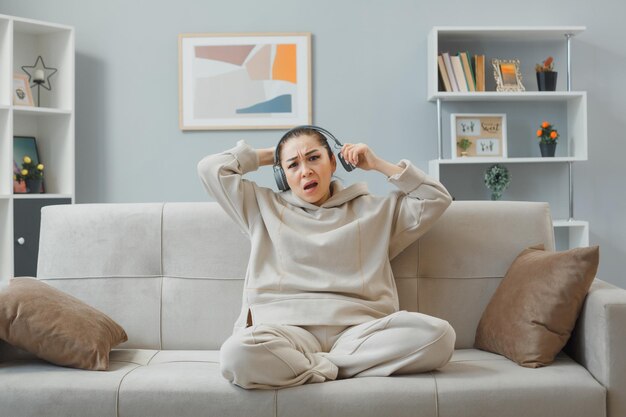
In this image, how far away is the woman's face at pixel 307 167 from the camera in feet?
7.86

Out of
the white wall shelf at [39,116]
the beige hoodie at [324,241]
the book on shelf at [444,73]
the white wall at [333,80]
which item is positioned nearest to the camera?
the beige hoodie at [324,241]

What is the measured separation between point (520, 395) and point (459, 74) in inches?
91.8

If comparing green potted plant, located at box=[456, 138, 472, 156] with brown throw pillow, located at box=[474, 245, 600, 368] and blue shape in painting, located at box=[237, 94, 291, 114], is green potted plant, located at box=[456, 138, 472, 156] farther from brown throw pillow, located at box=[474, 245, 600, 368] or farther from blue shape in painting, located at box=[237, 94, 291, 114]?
brown throw pillow, located at box=[474, 245, 600, 368]

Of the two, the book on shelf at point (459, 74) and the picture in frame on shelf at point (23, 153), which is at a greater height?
the book on shelf at point (459, 74)

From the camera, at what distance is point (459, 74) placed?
3.92m

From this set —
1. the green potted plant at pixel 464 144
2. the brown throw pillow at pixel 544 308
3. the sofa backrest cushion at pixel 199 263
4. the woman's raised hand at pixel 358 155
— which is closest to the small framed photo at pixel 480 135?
the green potted plant at pixel 464 144

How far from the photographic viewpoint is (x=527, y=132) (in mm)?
4129

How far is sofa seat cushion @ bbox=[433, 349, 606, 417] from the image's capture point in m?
1.90

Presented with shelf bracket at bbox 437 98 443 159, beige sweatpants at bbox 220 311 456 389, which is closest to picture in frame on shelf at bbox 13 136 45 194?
shelf bracket at bbox 437 98 443 159

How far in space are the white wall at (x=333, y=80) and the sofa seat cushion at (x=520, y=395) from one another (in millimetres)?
2224

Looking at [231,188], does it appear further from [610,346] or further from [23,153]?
[23,153]

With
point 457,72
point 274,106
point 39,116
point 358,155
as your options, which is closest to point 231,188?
point 358,155

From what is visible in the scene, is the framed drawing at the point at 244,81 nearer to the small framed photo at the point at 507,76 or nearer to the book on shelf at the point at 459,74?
the book on shelf at the point at 459,74

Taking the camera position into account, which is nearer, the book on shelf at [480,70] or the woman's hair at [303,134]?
the woman's hair at [303,134]
